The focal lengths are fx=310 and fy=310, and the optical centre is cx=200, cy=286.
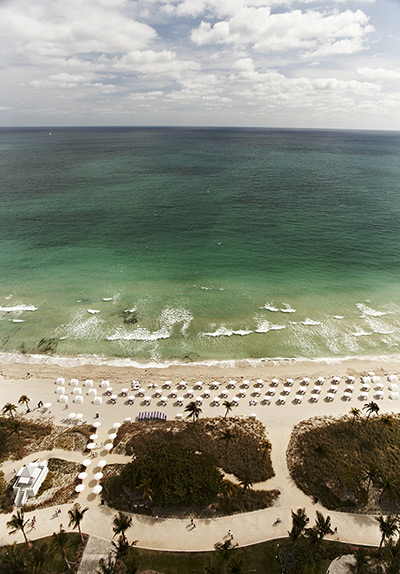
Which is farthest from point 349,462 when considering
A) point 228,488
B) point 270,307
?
point 270,307

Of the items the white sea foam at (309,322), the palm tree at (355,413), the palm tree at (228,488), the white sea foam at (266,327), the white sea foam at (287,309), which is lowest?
the palm tree at (228,488)

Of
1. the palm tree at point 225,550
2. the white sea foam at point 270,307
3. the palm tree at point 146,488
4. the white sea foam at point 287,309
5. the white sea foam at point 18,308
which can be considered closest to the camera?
the palm tree at point 225,550

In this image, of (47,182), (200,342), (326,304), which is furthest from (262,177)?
(200,342)

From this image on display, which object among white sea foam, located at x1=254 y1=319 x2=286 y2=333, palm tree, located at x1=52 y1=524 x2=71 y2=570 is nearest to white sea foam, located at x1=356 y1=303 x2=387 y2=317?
white sea foam, located at x1=254 y1=319 x2=286 y2=333

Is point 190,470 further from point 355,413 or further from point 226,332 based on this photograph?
point 226,332

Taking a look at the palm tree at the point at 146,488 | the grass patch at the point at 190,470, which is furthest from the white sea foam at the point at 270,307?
the palm tree at the point at 146,488

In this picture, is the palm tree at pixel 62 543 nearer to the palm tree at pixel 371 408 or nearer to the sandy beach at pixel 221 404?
the sandy beach at pixel 221 404

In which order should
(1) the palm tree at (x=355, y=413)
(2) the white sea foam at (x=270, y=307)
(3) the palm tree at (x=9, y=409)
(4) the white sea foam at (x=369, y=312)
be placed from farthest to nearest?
1. (2) the white sea foam at (x=270, y=307)
2. (4) the white sea foam at (x=369, y=312)
3. (3) the palm tree at (x=9, y=409)
4. (1) the palm tree at (x=355, y=413)
